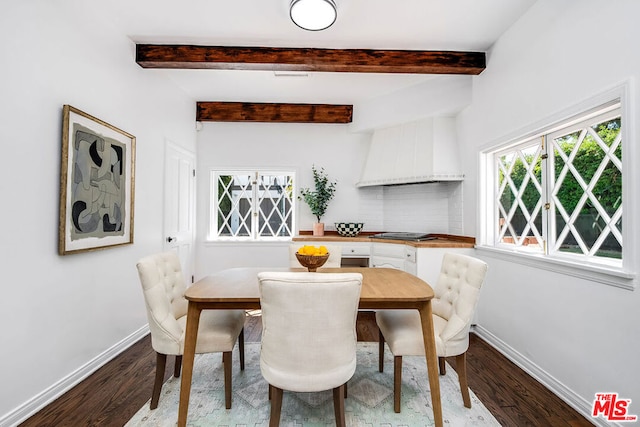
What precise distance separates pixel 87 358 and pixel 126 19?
8.50ft

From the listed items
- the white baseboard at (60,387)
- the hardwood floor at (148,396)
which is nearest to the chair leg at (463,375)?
the hardwood floor at (148,396)

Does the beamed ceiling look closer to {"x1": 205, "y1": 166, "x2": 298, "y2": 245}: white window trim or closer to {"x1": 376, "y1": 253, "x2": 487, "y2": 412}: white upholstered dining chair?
{"x1": 205, "y1": 166, "x2": 298, "y2": 245}: white window trim

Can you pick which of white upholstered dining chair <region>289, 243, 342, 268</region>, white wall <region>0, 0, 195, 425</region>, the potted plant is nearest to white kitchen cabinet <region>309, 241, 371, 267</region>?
the potted plant

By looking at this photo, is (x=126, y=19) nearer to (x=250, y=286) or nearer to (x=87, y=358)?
(x=250, y=286)

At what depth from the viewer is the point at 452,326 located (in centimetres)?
171

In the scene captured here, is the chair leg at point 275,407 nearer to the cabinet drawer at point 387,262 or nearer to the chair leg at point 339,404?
the chair leg at point 339,404

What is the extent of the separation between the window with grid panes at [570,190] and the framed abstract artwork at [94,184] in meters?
3.23

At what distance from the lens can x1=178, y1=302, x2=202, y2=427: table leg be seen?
1545 mm

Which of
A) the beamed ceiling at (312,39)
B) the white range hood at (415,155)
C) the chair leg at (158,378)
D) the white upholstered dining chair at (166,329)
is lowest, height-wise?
the chair leg at (158,378)

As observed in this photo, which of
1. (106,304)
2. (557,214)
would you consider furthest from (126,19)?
(557,214)

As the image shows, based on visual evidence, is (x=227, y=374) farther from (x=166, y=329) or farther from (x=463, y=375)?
(x=463, y=375)

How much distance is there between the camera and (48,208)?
6.01 feet

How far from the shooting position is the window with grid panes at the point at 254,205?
14.4 feet

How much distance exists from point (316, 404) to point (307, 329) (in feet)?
2.69
